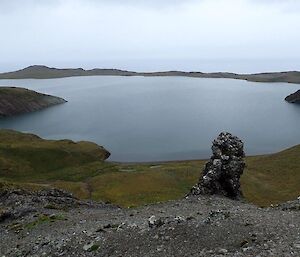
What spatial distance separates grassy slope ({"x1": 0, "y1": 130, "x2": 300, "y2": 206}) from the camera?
3625 inches

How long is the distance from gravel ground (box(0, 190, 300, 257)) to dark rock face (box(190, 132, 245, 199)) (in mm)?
4153

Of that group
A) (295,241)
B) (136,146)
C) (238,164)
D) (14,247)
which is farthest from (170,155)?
(295,241)

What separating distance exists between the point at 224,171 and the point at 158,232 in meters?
26.0

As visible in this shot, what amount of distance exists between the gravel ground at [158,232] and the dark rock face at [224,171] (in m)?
4.15

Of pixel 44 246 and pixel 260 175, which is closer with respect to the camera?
pixel 44 246

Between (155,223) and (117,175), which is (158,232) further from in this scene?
(117,175)

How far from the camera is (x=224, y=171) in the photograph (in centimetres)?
5884

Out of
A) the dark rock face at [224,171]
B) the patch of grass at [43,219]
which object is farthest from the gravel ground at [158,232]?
the dark rock face at [224,171]

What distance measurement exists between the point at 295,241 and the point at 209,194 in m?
28.7

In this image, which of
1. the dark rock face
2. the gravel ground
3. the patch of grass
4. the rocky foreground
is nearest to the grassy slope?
the dark rock face

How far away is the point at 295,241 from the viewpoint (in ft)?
92.6

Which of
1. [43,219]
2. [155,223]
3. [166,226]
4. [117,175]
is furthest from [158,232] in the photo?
[117,175]

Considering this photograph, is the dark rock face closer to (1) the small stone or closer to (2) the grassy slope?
(1) the small stone

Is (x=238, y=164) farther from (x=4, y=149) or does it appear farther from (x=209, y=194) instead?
(x=4, y=149)
